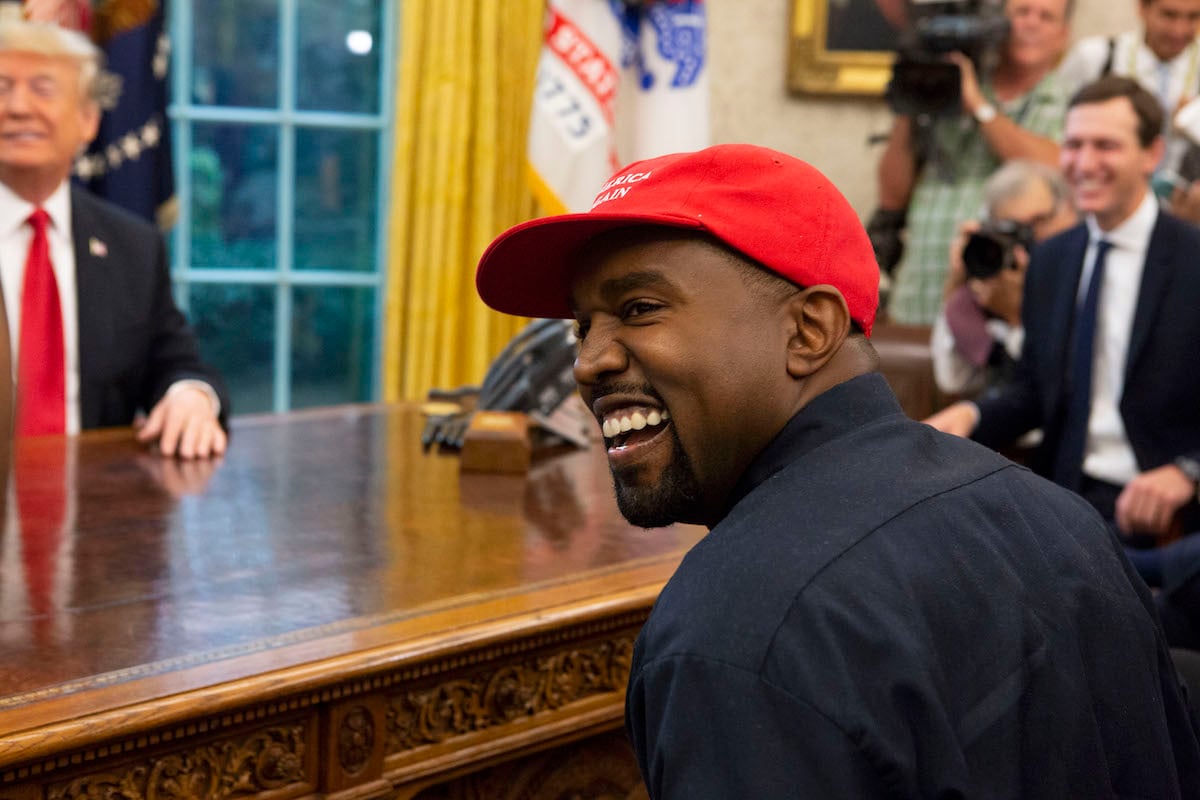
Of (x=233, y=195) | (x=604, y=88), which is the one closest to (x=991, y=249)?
(x=604, y=88)

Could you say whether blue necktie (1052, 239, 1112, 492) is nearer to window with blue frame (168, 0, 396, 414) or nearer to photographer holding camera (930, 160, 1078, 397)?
photographer holding camera (930, 160, 1078, 397)

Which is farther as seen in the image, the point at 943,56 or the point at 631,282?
the point at 943,56

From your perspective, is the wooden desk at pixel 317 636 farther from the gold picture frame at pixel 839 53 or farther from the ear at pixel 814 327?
the gold picture frame at pixel 839 53

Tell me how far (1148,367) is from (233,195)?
129 inches

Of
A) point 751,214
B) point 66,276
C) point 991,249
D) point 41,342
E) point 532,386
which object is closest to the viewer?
point 751,214

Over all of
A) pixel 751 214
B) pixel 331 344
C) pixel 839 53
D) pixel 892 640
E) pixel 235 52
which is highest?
pixel 839 53

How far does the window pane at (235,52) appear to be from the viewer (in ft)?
15.9

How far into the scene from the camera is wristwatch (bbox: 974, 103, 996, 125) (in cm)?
464

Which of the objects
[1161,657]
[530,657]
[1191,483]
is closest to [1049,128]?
[1191,483]

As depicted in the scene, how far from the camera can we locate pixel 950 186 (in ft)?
15.9

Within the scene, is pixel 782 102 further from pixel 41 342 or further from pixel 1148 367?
pixel 41 342

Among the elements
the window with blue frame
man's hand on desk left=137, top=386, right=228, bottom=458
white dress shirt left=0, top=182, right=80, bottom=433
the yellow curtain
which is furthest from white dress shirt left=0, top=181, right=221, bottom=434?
the yellow curtain

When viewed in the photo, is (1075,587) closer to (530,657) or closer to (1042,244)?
(530,657)

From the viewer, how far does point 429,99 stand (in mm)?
4816
